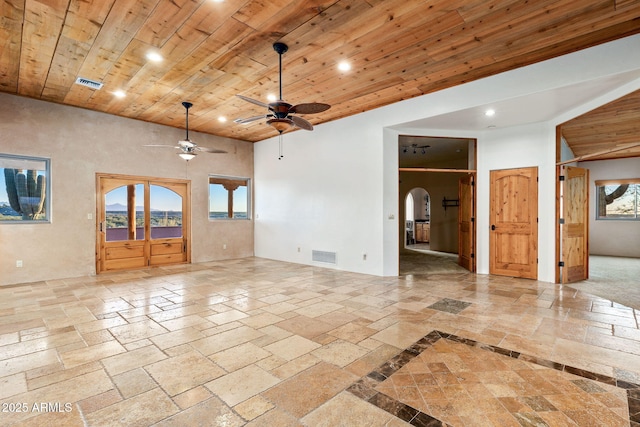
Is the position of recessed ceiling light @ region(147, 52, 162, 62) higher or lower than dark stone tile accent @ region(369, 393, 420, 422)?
higher

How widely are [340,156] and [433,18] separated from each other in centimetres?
370

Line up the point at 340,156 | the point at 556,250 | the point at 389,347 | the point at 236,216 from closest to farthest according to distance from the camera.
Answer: the point at 389,347 → the point at 556,250 → the point at 340,156 → the point at 236,216

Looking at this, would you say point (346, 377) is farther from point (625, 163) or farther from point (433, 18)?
point (625, 163)

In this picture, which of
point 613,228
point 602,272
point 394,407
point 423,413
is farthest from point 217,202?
point 613,228

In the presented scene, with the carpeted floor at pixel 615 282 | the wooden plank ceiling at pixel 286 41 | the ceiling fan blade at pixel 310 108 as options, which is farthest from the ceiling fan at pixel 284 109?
the carpeted floor at pixel 615 282

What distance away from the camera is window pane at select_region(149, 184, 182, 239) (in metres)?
7.24

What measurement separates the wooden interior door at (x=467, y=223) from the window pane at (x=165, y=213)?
264 inches

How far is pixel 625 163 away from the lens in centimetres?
882

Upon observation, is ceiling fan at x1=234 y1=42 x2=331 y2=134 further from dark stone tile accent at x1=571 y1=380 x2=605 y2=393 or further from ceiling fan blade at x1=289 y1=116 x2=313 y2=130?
dark stone tile accent at x1=571 y1=380 x2=605 y2=393

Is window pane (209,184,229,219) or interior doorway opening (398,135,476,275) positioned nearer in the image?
interior doorway opening (398,135,476,275)

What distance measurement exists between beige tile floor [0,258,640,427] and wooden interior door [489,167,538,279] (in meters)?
1.11

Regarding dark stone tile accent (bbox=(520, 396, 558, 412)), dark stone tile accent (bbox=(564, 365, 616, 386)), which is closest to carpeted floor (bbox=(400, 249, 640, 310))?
dark stone tile accent (bbox=(564, 365, 616, 386))

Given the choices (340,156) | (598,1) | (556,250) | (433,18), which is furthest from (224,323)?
(556,250)

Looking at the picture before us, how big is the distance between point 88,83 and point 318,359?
5350 millimetres
